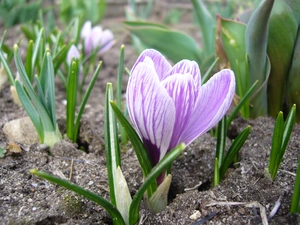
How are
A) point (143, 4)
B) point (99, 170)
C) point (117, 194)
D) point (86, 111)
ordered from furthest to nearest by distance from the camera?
point (143, 4)
point (86, 111)
point (99, 170)
point (117, 194)

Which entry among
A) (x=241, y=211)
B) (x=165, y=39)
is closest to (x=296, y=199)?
(x=241, y=211)

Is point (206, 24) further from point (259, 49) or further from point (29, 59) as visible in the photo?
point (29, 59)

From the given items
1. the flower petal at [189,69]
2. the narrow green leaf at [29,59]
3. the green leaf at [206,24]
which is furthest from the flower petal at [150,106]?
the green leaf at [206,24]

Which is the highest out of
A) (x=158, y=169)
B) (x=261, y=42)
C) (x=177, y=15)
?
(x=261, y=42)

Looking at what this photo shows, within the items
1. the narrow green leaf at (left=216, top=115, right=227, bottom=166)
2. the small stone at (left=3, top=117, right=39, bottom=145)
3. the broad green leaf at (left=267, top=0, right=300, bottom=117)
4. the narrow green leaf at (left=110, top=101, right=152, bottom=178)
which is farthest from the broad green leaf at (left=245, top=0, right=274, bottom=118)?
the small stone at (left=3, top=117, right=39, bottom=145)

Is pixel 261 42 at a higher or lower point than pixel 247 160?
higher

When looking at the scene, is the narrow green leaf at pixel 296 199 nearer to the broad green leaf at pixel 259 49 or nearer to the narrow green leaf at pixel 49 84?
the broad green leaf at pixel 259 49

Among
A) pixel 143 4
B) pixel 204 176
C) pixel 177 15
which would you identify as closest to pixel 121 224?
pixel 204 176

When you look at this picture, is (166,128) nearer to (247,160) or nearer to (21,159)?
(247,160)
